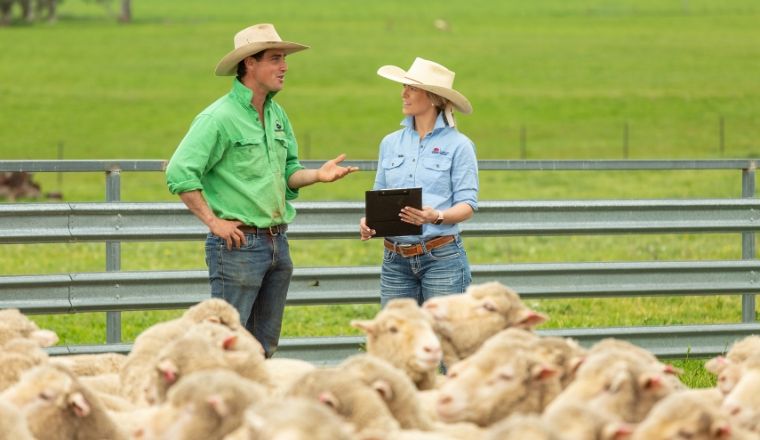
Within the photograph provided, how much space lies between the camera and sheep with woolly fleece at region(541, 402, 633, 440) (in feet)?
14.3

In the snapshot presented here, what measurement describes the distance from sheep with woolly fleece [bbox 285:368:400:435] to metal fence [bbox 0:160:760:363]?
4417 millimetres

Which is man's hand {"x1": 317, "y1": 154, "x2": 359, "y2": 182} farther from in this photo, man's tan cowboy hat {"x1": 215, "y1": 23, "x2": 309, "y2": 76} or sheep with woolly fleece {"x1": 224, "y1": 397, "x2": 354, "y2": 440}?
sheep with woolly fleece {"x1": 224, "y1": 397, "x2": 354, "y2": 440}

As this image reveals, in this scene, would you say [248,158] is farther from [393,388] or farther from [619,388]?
[619,388]

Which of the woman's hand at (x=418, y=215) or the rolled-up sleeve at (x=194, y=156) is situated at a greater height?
the rolled-up sleeve at (x=194, y=156)

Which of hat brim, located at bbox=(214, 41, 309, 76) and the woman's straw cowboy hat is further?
the woman's straw cowboy hat

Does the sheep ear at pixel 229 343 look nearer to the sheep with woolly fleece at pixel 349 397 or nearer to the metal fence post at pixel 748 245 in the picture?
the sheep with woolly fleece at pixel 349 397

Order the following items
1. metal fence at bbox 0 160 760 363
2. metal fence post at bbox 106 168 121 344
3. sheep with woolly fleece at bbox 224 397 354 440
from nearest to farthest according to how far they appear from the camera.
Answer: sheep with woolly fleece at bbox 224 397 354 440, metal fence at bbox 0 160 760 363, metal fence post at bbox 106 168 121 344

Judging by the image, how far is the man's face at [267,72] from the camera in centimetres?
757

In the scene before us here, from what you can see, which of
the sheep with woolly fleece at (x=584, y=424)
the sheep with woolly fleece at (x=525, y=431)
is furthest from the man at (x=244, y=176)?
the sheep with woolly fleece at (x=525, y=431)

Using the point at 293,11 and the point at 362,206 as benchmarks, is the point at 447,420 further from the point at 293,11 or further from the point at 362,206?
the point at 293,11

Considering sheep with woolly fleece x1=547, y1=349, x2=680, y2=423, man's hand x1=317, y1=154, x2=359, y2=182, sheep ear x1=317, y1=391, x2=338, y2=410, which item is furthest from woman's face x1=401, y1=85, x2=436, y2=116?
sheep ear x1=317, y1=391, x2=338, y2=410

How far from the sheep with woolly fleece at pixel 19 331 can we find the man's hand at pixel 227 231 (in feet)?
4.60

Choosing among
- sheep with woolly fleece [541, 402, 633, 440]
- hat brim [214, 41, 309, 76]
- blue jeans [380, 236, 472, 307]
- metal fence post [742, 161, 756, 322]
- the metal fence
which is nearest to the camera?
sheep with woolly fleece [541, 402, 633, 440]

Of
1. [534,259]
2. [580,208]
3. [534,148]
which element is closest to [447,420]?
[580,208]
